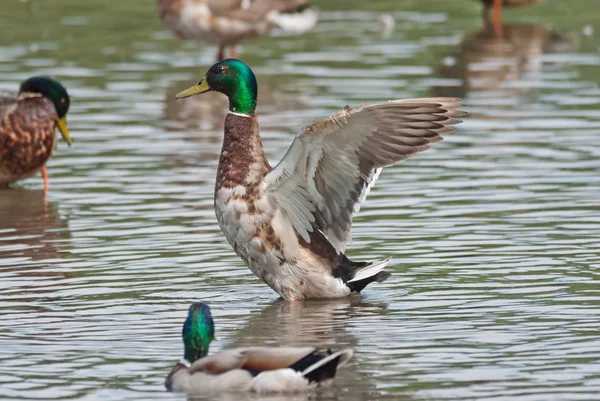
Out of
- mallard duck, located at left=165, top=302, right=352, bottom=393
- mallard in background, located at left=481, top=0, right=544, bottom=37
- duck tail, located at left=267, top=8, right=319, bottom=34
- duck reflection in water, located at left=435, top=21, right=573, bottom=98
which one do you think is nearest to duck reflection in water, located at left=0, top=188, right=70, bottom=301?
mallard duck, located at left=165, top=302, right=352, bottom=393

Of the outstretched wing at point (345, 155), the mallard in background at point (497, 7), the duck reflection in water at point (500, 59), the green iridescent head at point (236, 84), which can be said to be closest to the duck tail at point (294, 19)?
the duck reflection in water at point (500, 59)

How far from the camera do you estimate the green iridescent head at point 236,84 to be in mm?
9203

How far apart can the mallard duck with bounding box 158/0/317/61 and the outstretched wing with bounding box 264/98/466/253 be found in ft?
35.2

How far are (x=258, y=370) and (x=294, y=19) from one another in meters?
14.0

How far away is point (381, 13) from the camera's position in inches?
931

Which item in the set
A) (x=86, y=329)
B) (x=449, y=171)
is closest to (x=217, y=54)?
(x=449, y=171)

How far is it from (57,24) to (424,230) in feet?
43.0

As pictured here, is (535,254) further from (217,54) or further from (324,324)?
(217,54)

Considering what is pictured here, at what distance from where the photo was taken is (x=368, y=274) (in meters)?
8.94

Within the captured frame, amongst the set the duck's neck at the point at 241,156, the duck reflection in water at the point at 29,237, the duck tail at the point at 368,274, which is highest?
the duck's neck at the point at 241,156

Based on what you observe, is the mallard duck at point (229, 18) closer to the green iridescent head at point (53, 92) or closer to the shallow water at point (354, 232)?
the shallow water at point (354, 232)

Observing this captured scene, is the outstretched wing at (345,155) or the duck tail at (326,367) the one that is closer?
the duck tail at (326,367)

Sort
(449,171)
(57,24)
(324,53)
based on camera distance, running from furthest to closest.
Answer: (57,24) → (324,53) → (449,171)

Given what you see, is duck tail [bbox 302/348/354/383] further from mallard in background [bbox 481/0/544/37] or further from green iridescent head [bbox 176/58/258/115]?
mallard in background [bbox 481/0/544/37]
